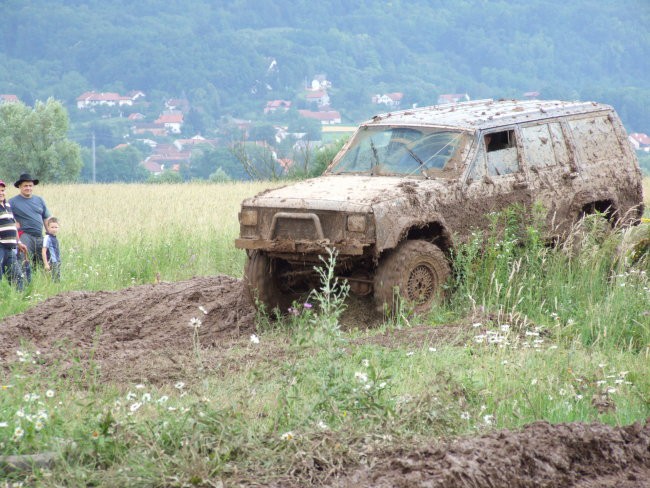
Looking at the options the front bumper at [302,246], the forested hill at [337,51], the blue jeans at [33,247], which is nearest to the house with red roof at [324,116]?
the forested hill at [337,51]

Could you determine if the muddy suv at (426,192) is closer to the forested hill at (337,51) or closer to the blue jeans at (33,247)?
the blue jeans at (33,247)

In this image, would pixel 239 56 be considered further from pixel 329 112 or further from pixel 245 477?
pixel 245 477

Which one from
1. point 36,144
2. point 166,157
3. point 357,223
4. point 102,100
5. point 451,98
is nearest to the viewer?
point 357,223

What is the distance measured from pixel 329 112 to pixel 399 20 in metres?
52.5

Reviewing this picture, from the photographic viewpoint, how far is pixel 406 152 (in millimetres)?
10883

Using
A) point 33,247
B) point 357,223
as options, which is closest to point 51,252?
point 33,247

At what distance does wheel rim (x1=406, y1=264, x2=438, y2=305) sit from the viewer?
9.80 m

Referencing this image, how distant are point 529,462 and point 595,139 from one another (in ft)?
26.0

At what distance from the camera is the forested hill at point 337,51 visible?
149875 millimetres

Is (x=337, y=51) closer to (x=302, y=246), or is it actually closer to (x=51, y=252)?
(x=51, y=252)

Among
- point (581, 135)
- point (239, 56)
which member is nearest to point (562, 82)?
point (239, 56)

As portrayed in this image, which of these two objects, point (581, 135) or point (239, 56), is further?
point (239, 56)

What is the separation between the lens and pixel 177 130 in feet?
447

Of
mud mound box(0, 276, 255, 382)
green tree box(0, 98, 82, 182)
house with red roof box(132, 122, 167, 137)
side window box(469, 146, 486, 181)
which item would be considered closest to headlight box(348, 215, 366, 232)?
mud mound box(0, 276, 255, 382)
